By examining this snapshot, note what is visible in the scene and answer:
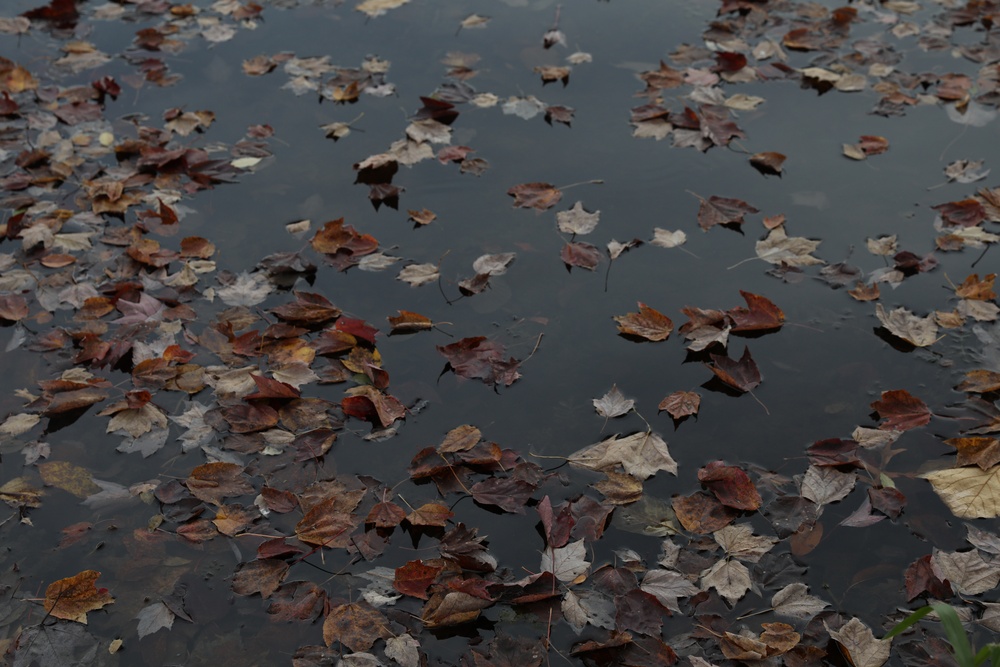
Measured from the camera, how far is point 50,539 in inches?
96.3

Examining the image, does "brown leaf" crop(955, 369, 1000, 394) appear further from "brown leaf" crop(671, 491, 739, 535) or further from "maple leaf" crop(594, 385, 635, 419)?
"maple leaf" crop(594, 385, 635, 419)

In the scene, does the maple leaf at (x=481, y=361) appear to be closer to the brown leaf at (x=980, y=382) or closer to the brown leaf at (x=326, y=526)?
the brown leaf at (x=326, y=526)

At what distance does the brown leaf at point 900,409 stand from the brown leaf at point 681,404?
585mm

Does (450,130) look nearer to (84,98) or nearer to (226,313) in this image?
(226,313)

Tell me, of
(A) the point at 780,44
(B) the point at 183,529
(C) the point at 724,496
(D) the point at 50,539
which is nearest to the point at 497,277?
(C) the point at 724,496

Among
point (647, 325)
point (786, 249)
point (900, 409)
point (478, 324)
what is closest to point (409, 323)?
point (478, 324)

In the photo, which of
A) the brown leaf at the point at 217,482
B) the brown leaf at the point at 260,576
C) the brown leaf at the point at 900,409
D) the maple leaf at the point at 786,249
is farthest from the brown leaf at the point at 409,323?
the brown leaf at the point at 900,409

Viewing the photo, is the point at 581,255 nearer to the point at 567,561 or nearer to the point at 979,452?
the point at 567,561

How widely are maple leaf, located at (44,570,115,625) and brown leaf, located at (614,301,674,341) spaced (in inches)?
74.8

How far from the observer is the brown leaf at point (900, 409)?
8.85ft

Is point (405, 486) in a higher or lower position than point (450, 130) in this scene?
lower

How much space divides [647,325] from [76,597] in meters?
2.04

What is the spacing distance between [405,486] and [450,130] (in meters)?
2.22

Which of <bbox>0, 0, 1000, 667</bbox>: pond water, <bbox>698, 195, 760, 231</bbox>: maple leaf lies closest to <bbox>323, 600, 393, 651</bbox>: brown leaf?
<bbox>0, 0, 1000, 667</bbox>: pond water
